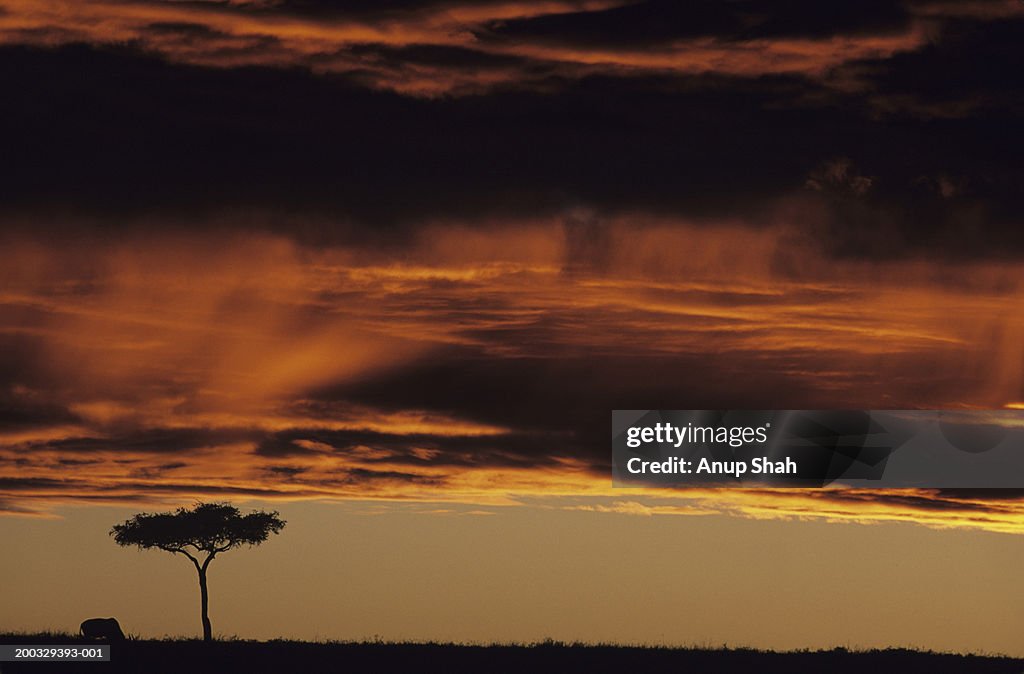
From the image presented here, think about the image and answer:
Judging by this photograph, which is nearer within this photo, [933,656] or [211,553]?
[933,656]

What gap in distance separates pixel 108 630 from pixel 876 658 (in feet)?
86.5

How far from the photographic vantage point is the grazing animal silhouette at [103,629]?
55.9 m

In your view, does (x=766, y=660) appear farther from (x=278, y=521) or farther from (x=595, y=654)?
(x=278, y=521)

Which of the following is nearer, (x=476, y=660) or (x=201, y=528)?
(x=476, y=660)

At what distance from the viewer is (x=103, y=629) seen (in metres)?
57.2

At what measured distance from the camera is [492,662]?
46719 millimetres

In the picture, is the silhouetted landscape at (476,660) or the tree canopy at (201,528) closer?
the silhouetted landscape at (476,660)

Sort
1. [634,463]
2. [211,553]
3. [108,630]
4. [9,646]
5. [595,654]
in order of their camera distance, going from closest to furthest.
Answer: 1. [634,463]
2. [9,646]
3. [595,654]
4. [108,630]
5. [211,553]

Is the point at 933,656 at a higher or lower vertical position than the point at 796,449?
lower

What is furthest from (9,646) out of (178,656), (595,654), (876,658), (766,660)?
(876,658)

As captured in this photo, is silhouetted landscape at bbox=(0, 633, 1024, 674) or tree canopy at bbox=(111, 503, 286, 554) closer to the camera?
silhouetted landscape at bbox=(0, 633, 1024, 674)

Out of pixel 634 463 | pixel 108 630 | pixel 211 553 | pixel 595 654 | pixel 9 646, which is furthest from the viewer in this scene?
pixel 211 553

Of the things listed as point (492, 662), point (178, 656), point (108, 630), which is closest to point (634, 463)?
point (492, 662)

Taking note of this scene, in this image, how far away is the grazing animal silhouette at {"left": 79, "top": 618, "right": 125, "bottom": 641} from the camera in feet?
183
